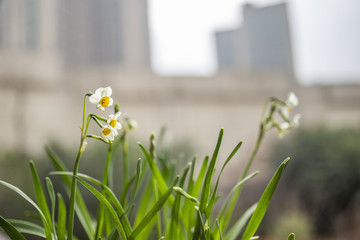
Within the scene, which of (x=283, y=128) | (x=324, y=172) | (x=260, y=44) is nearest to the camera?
(x=283, y=128)

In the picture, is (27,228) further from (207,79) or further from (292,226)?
(207,79)

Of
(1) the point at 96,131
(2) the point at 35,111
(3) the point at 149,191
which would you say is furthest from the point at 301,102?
(3) the point at 149,191

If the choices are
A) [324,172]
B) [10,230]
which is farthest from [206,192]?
[324,172]

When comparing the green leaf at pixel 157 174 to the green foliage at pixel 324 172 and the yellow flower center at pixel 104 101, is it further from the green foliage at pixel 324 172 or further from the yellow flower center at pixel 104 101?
the green foliage at pixel 324 172

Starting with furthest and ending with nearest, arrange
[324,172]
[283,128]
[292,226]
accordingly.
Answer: [324,172], [292,226], [283,128]

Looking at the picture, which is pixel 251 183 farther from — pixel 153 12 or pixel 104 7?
pixel 104 7

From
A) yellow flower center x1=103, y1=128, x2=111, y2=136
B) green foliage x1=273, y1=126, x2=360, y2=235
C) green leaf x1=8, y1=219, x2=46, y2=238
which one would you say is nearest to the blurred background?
green foliage x1=273, y1=126, x2=360, y2=235

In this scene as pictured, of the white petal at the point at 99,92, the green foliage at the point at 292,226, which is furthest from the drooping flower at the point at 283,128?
the green foliage at the point at 292,226
